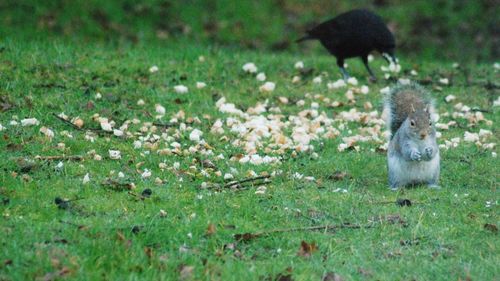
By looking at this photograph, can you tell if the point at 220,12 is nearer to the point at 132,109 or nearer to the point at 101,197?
the point at 132,109

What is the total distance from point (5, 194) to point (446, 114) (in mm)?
5122

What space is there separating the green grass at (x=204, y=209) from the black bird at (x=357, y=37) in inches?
57.8

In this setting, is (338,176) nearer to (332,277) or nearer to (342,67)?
(332,277)

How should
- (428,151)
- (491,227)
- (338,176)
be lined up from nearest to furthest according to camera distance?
(491,227), (428,151), (338,176)

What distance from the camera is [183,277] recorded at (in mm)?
4625

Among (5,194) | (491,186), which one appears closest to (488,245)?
(491,186)

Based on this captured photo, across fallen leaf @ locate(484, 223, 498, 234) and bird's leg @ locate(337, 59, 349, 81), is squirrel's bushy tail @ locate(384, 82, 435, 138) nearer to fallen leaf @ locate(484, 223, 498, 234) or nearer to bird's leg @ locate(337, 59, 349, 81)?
fallen leaf @ locate(484, 223, 498, 234)

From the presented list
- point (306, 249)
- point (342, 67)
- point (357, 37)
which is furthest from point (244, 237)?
point (342, 67)

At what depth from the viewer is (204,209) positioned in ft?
18.8

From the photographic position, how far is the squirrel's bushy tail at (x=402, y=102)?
22.9 ft

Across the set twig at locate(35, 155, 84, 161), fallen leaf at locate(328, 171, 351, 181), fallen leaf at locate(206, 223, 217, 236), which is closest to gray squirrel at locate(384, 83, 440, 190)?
fallen leaf at locate(328, 171, 351, 181)

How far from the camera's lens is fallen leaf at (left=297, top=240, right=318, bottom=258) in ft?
16.8

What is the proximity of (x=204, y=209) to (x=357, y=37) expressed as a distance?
5461 mm

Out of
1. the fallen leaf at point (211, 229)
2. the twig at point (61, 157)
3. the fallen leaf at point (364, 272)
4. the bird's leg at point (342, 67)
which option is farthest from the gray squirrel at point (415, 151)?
the bird's leg at point (342, 67)
